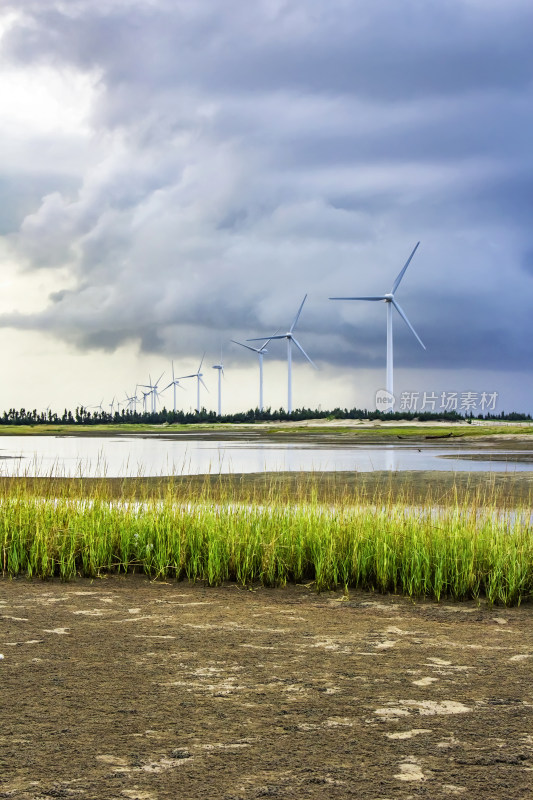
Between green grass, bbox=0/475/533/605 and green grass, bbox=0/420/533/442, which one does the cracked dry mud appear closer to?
green grass, bbox=0/475/533/605

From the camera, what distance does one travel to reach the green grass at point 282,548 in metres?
13.7

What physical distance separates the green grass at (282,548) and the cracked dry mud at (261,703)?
66.1 inches

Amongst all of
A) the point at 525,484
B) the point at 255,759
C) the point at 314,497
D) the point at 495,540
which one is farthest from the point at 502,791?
the point at 525,484

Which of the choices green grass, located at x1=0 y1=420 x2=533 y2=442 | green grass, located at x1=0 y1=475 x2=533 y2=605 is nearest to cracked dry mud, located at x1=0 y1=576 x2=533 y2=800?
green grass, located at x1=0 y1=475 x2=533 y2=605

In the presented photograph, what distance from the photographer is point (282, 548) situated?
1508 cm

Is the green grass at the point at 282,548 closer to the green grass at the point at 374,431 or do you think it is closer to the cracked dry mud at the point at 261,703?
the cracked dry mud at the point at 261,703

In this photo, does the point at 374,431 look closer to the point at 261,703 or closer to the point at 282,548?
the point at 282,548

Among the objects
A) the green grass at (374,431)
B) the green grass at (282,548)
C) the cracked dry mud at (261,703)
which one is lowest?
the cracked dry mud at (261,703)

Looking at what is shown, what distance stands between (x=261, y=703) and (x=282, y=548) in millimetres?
7581

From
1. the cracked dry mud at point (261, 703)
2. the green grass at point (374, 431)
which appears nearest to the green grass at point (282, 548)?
the cracked dry mud at point (261, 703)

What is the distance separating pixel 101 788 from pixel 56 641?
13.9ft

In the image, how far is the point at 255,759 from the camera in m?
6.23

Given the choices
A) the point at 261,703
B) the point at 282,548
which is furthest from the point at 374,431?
the point at 261,703

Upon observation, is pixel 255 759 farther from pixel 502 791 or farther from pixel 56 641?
pixel 56 641
